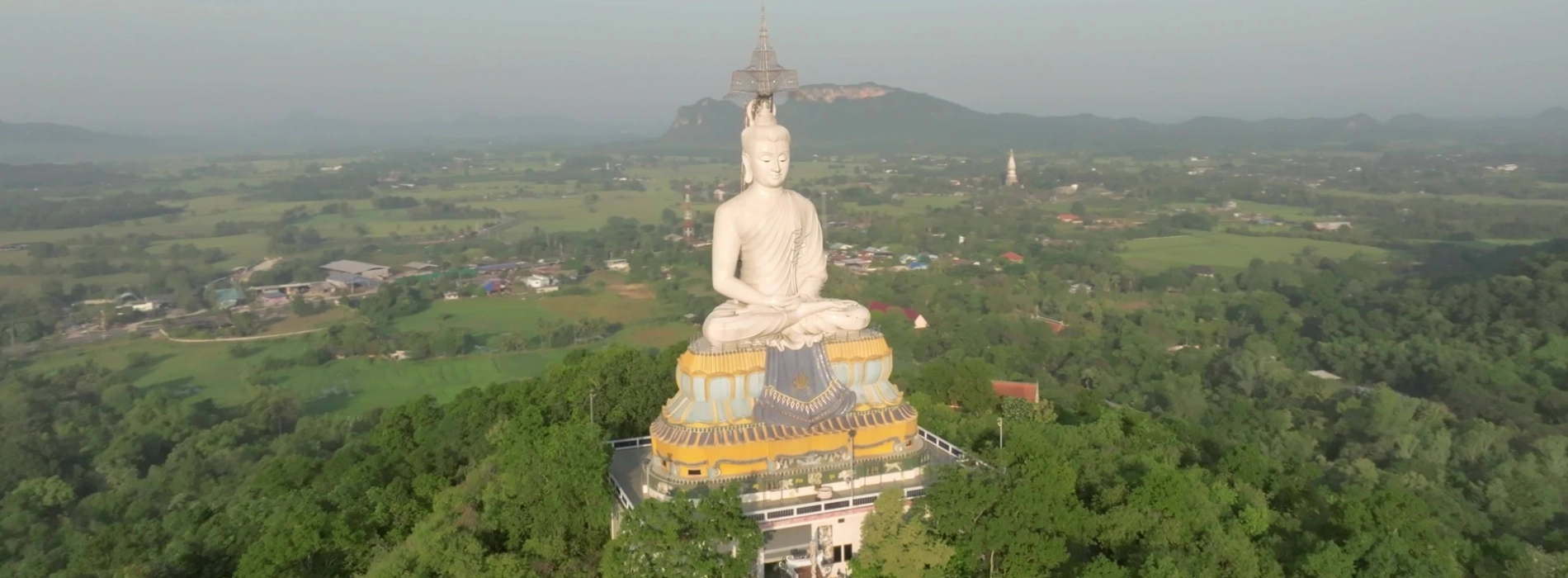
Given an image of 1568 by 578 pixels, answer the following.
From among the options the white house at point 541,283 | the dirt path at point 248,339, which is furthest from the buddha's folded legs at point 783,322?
the white house at point 541,283

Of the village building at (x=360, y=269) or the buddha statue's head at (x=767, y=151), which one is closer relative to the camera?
the buddha statue's head at (x=767, y=151)

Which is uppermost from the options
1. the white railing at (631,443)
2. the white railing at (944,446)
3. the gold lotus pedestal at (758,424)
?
the gold lotus pedestal at (758,424)

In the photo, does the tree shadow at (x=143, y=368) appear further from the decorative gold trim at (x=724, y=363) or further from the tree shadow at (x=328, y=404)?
the decorative gold trim at (x=724, y=363)

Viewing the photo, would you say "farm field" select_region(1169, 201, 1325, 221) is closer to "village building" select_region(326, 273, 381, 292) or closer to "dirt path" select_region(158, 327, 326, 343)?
"village building" select_region(326, 273, 381, 292)

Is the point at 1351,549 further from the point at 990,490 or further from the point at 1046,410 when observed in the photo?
the point at 1046,410

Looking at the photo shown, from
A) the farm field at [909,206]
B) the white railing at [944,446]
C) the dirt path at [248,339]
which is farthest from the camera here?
the farm field at [909,206]

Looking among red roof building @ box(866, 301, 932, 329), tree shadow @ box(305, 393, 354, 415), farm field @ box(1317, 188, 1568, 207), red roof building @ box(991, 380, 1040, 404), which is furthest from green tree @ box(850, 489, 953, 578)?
farm field @ box(1317, 188, 1568, 207)
